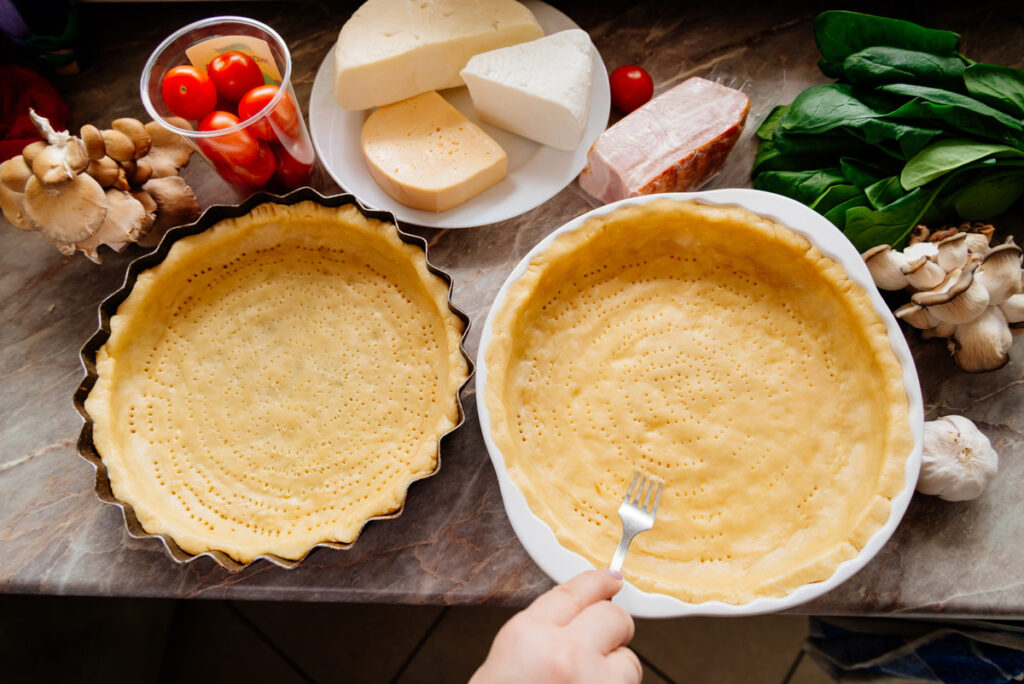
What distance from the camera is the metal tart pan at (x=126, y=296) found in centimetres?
103

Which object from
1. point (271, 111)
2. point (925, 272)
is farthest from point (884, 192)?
point (271, 111)

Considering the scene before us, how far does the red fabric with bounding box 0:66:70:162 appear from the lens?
130 cm

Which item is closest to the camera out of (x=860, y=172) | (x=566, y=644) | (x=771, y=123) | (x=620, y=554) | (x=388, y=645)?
(x=566, y=644)

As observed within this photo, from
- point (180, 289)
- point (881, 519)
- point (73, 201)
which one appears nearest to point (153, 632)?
point (180, 289)

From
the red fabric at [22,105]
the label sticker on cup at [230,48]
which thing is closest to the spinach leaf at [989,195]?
the label sticker on cup at [230,48]

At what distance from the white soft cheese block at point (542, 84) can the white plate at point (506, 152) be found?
35 mm

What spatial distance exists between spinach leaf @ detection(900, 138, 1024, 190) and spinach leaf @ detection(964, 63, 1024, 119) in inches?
2.7

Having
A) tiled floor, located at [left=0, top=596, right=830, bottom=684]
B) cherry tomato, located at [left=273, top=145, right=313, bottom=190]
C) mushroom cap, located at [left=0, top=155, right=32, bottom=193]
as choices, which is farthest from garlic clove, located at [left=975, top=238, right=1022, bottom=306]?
mushroom cap, located at [left=0, top=155, right=32, bottom=193]

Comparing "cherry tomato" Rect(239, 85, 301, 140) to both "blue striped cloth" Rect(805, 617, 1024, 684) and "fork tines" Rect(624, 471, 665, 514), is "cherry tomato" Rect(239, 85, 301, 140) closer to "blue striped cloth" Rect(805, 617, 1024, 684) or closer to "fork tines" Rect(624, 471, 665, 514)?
"fork tines" Rect(624, 471, 665, 514)

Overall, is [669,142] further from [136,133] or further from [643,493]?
[136,133]

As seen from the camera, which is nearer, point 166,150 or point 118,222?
point 118,222

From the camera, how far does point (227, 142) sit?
118 centimetres

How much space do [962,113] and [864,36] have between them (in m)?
0.23

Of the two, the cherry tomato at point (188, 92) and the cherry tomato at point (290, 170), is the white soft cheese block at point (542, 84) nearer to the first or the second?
the cherry tomato at point (290, 170)
